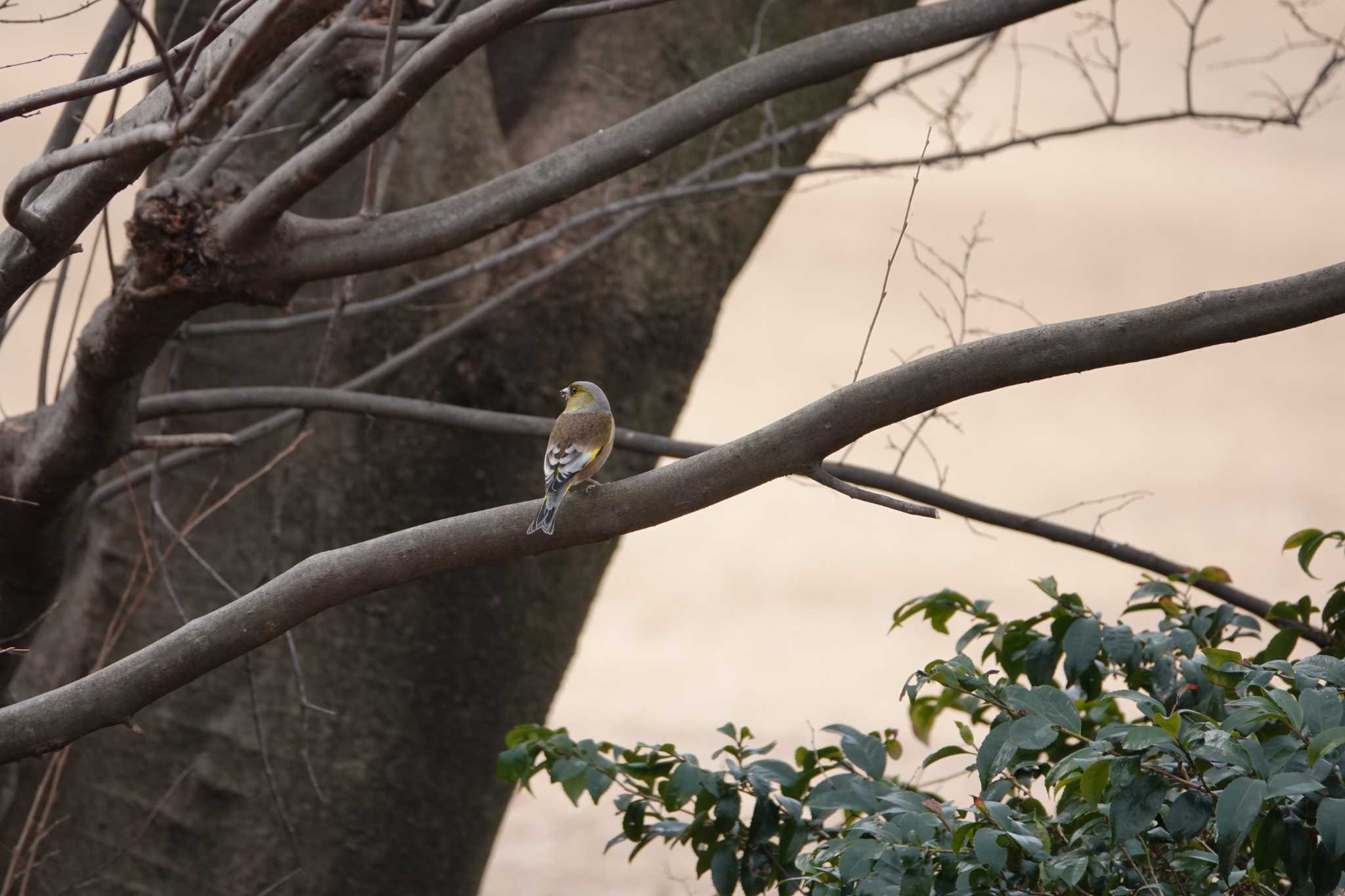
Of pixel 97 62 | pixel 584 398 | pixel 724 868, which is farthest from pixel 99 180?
pixel 724 868

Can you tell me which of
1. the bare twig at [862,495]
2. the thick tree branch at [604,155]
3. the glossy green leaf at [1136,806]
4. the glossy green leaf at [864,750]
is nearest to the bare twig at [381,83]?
the thick tree branch at [604,155]

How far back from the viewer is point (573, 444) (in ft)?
5.89

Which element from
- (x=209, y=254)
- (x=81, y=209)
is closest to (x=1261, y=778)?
(x=81, y=209)

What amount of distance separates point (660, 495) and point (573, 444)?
449 mm

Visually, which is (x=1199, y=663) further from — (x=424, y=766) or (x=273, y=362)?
(x=273, y=362)

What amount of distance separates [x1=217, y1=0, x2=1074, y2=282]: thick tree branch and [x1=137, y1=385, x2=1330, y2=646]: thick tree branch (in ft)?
1.02

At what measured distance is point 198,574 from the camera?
8.46 feet

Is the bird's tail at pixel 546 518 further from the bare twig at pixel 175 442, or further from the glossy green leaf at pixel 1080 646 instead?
the bare twig at pixel 175 442

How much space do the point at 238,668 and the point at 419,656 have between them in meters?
0.40

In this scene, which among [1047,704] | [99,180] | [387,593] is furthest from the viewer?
[387,593]

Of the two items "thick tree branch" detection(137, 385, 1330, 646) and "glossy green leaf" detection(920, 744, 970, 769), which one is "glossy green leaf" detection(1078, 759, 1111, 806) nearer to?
"glossy green leaf" detection(920, 744, 970, 769)

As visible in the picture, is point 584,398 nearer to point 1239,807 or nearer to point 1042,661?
point 1042,661

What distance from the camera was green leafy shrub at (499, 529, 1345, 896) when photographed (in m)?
1.06

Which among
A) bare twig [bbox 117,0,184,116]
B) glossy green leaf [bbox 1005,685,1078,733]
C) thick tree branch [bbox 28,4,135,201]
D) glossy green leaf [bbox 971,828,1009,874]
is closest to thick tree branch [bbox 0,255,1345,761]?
glossy green leaf [bbox 1005,685,1078,733]
